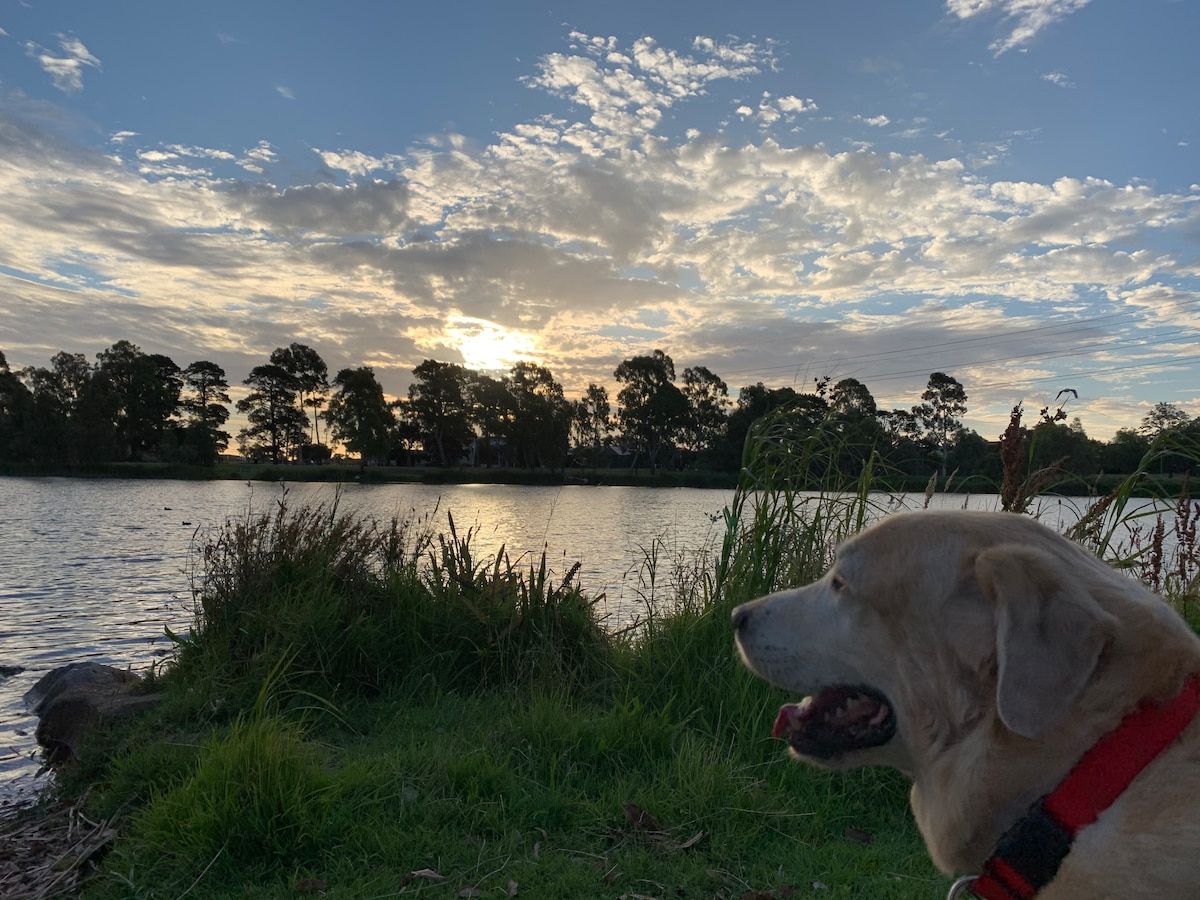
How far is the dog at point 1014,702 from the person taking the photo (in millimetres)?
1701

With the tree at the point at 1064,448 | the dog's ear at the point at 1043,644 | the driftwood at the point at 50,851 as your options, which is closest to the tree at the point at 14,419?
the driftwood at the point at 50,851

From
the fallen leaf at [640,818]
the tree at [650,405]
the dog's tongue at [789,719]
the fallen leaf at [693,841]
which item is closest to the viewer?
the dog's tongue at [789,719]

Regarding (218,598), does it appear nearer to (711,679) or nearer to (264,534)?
(264,534)

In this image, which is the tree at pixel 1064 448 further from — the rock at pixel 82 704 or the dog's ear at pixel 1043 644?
the rock at pixel 82 704

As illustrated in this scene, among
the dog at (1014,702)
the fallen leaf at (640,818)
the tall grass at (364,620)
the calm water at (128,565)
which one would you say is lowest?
the calm water at (128,565)

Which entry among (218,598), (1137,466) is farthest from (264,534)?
(1137,466)

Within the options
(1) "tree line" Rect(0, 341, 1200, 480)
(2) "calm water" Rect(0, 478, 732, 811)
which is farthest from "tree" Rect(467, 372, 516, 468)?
(2) "calm water" Rect(0, 478, 732, 811)

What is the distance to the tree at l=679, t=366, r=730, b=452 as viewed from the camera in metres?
80.8

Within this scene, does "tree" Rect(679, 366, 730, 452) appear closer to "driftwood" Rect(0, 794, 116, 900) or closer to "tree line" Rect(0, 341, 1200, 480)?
"tree line" Rect(0, 341, 1200, 480)

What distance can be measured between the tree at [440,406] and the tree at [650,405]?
17663mm

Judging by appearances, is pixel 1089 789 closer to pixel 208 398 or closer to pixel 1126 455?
pixel 1126 455

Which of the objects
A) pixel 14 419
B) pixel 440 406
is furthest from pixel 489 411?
pixel 14 419

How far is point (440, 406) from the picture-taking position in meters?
78.1

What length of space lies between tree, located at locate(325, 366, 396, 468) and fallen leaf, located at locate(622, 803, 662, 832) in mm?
64425
